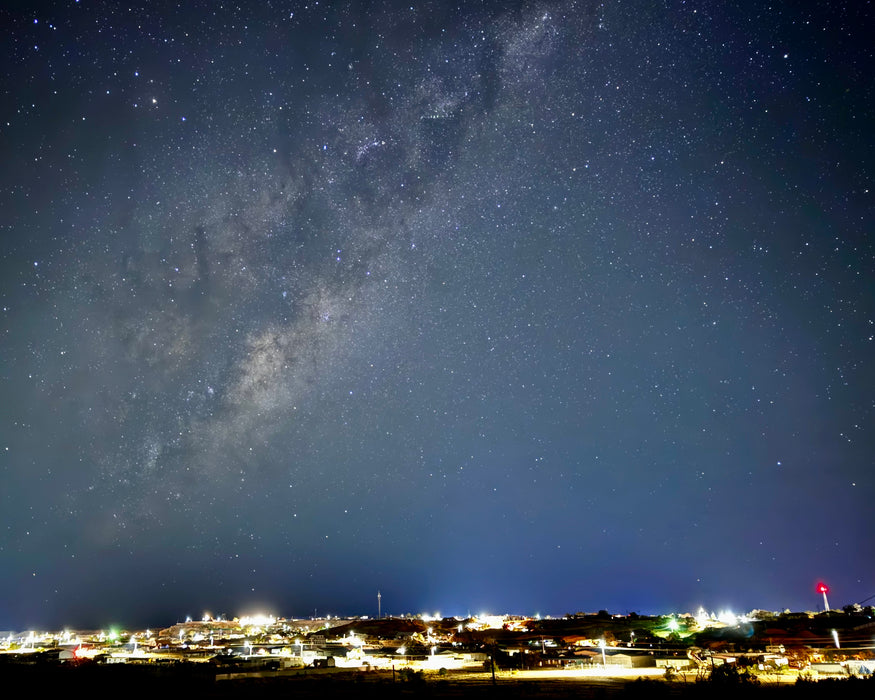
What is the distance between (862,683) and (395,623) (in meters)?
63.4

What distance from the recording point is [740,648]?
42000mm

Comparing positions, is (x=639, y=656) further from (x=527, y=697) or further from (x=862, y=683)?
(x=527, y=697)

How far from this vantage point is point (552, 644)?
56.5 metres

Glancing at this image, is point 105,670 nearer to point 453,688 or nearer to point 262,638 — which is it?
point 453,688

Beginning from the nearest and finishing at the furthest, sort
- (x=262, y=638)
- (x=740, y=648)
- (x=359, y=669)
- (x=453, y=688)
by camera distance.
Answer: (x=453, y=688), (x=359, y=669), (x=740, y=648), (x=262, y=638)

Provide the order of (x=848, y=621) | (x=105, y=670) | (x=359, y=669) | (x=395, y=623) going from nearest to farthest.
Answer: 1. (x=105, y=670)
2. (x=359, y=669)
3. (x=848, y=621)
4. (x=395, y=623)

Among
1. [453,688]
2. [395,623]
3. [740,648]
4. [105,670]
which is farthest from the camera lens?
[395,623]

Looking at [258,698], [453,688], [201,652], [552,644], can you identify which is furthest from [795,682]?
[201,652]

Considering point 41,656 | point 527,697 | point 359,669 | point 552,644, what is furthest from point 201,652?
point 527,697

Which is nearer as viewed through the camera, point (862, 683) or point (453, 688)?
point (862, 683)

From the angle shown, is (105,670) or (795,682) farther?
(105,670)

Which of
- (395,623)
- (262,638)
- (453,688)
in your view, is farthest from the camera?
(395,623)

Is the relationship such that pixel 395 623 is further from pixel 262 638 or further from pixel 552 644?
pixel 552 644

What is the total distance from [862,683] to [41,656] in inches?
2124
